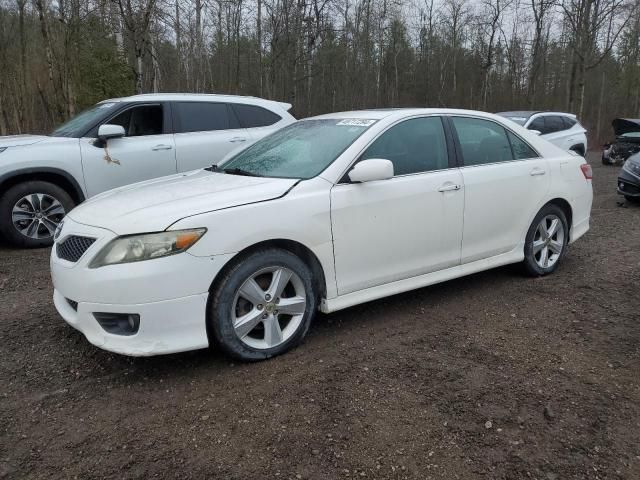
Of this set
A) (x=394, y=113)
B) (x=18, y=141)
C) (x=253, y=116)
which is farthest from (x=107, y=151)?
(x=394, y=113)

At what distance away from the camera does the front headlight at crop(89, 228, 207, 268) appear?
2.92 meters

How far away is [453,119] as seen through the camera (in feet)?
14.1

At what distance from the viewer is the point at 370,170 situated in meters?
3.48

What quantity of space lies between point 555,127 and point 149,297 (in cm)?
1285

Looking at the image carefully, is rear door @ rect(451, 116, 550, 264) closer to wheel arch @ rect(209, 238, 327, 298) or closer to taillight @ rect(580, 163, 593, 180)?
taillight @ rect(580, 163, 593, 180)

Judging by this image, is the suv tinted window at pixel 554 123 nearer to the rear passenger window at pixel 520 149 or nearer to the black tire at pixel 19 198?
the rear passenger window at pixel 520 149

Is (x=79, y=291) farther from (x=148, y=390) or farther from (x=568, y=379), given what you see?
(x=568, y=379)

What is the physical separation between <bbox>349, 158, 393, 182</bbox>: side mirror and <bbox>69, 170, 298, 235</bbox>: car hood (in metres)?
0.41

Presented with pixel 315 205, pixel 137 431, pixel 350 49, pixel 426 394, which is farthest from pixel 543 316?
pixel 350 49

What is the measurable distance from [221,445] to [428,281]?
2.13 meters

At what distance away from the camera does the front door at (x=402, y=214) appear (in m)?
3.55

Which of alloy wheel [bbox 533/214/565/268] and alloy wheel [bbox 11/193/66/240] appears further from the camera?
alloy wheel [bbox 11/193/66/240]

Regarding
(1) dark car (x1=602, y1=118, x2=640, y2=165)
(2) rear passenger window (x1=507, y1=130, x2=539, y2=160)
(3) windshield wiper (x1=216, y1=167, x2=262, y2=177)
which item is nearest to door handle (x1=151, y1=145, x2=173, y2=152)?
(3) windshield wiper (x1=216, y1=167, x2=262, y2=177)

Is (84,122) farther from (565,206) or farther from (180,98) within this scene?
(565,206)
